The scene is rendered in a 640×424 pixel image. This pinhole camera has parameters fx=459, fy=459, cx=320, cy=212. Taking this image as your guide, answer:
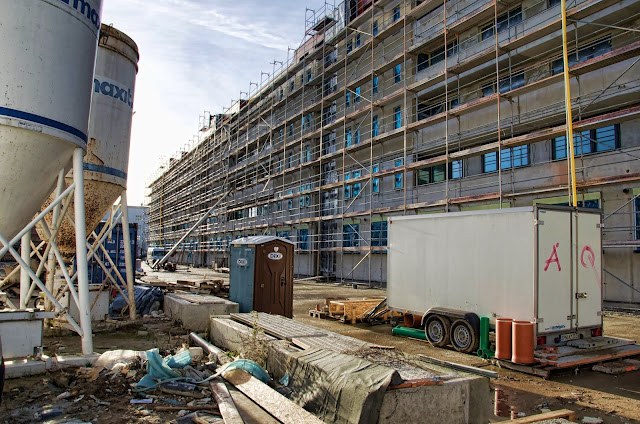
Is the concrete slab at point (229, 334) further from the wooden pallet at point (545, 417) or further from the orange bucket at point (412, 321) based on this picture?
the orange bucket at point (412, 321)

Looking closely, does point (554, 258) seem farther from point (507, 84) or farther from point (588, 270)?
point (507, 84)

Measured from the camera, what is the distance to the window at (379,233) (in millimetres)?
23781

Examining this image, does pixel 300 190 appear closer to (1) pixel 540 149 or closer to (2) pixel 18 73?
(1) pixel 540 149

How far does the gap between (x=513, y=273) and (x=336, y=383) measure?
16.3 ft

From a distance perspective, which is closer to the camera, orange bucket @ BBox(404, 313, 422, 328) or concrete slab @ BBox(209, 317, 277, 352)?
concrete slab @ BBox(209, 317, 277, 352)

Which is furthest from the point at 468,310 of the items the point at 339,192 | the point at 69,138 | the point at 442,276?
the point at 339,192

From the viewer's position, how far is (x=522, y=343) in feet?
24.1

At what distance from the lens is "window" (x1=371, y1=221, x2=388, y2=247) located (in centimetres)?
2378

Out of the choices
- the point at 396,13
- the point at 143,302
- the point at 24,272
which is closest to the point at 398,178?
the point at 396,13

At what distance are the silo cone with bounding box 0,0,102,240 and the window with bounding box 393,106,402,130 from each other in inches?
745

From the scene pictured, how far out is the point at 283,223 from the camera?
32.5 metres

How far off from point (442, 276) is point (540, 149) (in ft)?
33.6

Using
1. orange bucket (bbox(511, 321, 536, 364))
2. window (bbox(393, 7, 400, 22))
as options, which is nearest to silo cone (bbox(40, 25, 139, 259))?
orange bucket (bbox(511, 321, 536, 364))

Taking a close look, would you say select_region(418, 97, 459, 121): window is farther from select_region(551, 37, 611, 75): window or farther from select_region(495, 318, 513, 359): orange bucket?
select_region(495, 318, 513, 359): orange bucket
